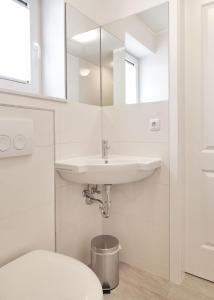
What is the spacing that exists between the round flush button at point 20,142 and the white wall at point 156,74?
32.7 inches

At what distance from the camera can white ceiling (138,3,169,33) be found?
143 cm

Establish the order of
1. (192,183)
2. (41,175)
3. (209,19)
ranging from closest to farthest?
(41,175) → (209,19) → (192,183)

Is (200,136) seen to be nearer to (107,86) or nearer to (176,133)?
(176,133)

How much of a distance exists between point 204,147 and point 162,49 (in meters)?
0.68

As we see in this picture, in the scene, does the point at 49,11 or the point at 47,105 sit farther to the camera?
the point at 49,11

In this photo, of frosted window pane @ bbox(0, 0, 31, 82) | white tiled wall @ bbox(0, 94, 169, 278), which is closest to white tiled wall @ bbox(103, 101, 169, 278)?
white tiled wall @ bbox(0, 94, 169, 278)

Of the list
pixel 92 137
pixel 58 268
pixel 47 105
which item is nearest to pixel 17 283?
pixel 58 268

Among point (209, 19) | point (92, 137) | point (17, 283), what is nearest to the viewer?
point (17, 283)

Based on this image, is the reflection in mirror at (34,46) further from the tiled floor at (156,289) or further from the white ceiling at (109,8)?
the tiled floor at (156,289)

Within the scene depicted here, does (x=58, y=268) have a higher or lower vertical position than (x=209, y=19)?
lower

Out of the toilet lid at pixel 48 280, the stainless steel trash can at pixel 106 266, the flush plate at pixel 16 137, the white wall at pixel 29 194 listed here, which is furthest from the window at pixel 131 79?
the toilet lid at pixel 48 280

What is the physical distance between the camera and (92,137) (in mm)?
1632

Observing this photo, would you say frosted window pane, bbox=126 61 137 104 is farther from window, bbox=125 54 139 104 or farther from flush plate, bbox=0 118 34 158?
flush plate, bbox=0 118 34 158

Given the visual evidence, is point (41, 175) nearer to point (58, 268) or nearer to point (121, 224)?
point (58, 268)
